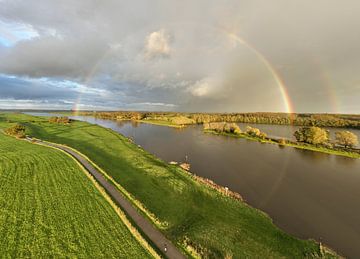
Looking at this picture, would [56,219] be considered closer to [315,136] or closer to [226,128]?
[315,136]

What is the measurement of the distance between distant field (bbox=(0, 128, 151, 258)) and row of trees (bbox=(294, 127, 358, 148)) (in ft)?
234

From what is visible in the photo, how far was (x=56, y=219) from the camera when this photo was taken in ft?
53.1

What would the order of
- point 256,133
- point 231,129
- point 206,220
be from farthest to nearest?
point 231,129
point 256,133
point 206,220

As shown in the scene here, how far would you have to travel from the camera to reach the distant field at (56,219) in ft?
43.1

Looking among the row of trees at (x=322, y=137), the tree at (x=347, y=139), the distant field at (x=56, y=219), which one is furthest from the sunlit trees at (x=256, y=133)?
the distant field at (x=56, y=219)

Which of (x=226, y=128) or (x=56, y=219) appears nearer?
(x=56, y=219)

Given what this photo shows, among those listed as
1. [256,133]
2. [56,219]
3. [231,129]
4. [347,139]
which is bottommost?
[56,219]

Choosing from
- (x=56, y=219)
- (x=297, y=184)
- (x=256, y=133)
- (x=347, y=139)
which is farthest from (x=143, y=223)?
(x=256, y=133)

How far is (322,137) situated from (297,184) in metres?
41.5

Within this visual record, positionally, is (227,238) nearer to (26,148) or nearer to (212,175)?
(212,175)

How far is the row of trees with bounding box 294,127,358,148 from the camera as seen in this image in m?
60.3

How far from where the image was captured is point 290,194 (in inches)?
1188

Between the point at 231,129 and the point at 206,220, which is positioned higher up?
the point at 231,129

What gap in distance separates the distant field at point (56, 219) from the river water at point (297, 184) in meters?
18.5
